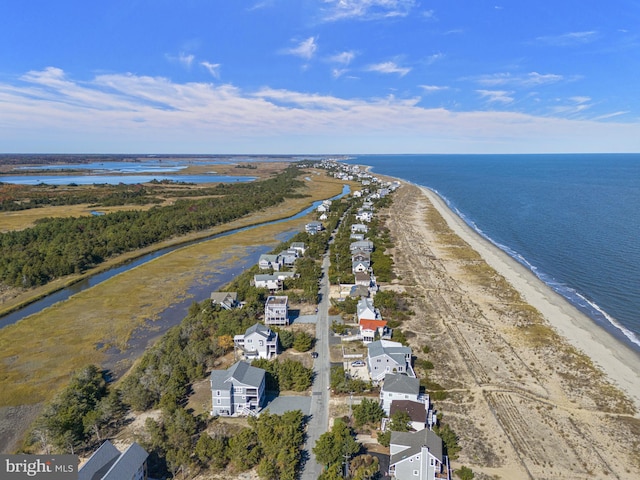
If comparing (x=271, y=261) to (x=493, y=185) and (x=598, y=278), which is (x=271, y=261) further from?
(x=493, y=185)

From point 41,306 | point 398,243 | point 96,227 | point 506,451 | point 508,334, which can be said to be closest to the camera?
point 506,451

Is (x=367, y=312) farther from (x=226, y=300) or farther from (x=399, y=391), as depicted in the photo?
(x=226, y=300)

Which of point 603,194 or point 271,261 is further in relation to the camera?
point 603,194

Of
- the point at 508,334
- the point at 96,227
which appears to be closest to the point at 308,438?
the point at 508,334

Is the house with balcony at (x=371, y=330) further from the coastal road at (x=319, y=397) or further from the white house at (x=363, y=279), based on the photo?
the white house at (x=363, y=279)

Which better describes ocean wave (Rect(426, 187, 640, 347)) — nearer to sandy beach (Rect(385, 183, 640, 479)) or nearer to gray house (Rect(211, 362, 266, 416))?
sandy beach (Rect(385, 183, 640, 479))

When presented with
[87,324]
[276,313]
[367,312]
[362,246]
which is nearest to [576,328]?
[367,312]
